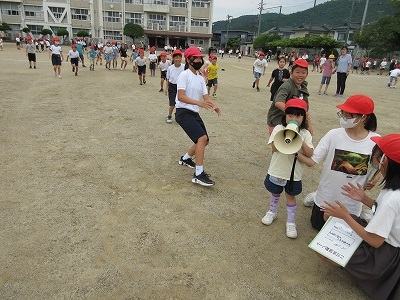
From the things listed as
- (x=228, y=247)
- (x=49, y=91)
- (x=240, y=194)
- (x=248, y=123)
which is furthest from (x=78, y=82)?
(x=228, y=247)

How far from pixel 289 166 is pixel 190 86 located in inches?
68.9

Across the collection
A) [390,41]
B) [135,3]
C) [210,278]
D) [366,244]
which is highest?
[135,3]

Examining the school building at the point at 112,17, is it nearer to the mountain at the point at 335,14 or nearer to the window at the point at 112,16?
the window at the point at 112,16

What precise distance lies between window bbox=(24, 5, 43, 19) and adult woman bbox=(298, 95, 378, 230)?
6670 centimetres

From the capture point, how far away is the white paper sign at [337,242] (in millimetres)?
2346

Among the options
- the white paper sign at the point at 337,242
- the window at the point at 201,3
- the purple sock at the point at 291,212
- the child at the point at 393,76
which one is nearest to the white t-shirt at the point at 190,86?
the purple sock at the point at 291,212

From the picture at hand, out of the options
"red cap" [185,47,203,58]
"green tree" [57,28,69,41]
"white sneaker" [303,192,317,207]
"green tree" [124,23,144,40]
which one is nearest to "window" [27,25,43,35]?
"green tree" [57,28,69,41]

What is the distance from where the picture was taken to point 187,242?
295 cm

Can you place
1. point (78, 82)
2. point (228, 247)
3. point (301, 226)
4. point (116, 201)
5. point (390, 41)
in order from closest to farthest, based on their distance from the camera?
point (228, 247)
point (301, 226)
point (116, 201)
point (78, 82)
point (390, 41)

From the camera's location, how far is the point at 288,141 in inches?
112

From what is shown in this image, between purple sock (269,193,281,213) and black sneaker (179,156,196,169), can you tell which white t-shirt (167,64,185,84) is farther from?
purple sock (269,193,281,213)

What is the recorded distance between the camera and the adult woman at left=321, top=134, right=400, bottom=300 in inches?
81.9

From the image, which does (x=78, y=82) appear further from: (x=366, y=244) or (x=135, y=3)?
(x=135, y=3)

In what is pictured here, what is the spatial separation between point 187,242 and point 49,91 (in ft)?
31.4
